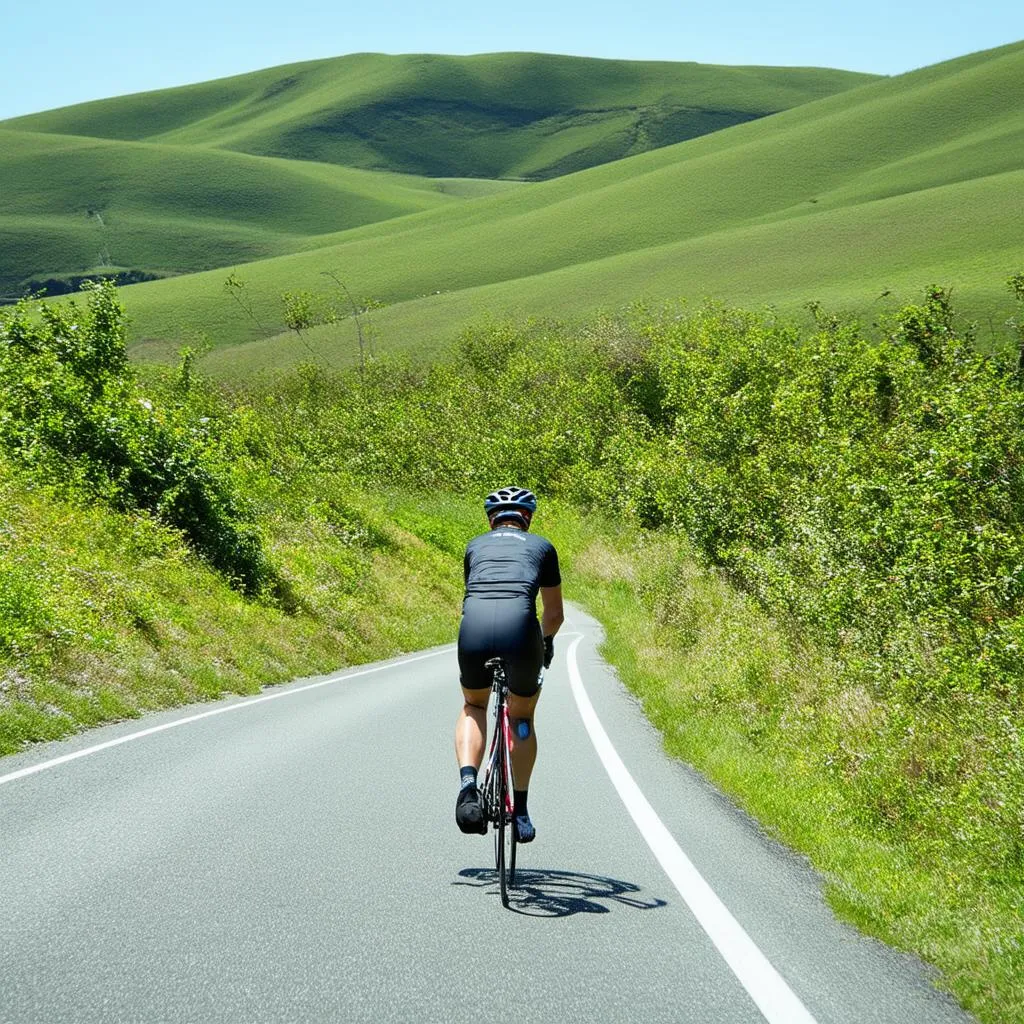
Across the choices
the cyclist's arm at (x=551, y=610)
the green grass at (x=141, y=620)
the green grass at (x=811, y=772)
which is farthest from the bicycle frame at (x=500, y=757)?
the green grass at (x=141, y=620)

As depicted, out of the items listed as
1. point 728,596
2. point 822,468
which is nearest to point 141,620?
point 728,596

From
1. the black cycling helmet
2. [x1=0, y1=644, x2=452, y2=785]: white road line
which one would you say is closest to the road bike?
the black cycling helmet

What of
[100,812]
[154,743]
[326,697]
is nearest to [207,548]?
[326,697]

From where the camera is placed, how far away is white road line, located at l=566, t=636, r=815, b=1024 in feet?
14.4

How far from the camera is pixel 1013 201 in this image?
100312mm

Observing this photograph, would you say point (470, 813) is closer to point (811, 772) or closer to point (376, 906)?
point (376, 906)

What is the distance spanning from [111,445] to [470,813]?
694 inches

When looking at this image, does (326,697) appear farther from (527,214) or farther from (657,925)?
(527,214)

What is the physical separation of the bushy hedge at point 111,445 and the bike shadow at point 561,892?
15471mm

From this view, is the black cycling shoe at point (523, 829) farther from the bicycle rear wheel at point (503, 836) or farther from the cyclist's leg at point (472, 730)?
the cyclist's leg at point (472, 730)

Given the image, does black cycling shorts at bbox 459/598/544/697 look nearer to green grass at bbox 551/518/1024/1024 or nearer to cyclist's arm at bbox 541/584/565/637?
cyclist's arm at bbox 541/584/565/637

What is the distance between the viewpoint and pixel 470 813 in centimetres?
573

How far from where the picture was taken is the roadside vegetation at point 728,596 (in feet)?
23.2

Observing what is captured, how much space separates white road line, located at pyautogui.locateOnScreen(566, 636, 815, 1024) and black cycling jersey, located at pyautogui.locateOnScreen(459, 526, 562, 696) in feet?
4.17
